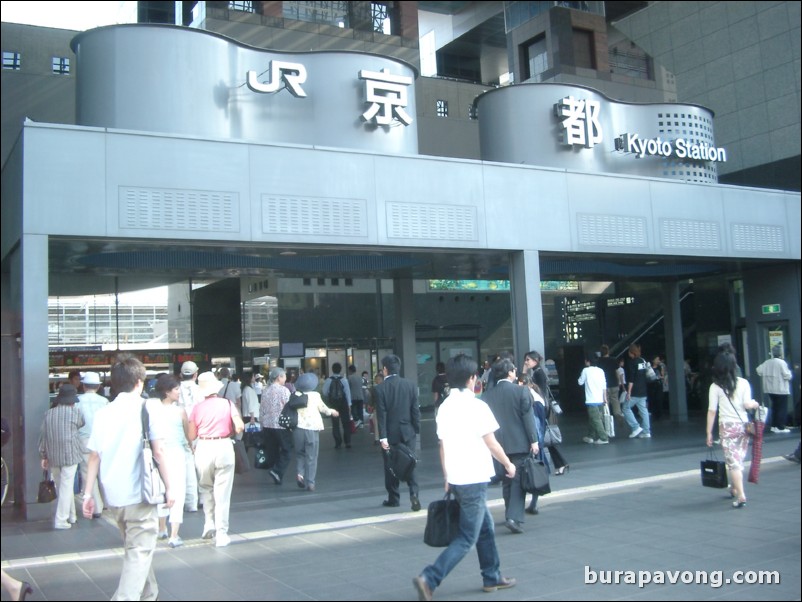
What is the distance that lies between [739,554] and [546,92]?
9470mm

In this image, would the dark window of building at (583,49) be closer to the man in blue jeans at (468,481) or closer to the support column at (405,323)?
→ the support column at (405,323)

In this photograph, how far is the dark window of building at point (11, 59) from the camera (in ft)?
53.5

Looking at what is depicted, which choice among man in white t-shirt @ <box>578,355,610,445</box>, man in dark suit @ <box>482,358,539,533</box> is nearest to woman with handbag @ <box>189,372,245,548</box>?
man in dark suit @ <box>482,358,539,533</box>

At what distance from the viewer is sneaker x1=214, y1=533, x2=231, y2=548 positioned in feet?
23.6

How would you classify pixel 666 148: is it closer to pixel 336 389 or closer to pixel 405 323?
pixel 405 323

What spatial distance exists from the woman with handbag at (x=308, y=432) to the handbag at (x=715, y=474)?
4865 mm

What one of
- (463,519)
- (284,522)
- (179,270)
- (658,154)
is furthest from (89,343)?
(463,519)

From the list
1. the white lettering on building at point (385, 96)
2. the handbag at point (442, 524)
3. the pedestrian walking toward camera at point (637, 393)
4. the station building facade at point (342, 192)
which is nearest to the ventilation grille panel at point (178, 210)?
the station building facade at point (342, 192)

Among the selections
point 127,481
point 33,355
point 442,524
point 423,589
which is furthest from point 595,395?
point 127,481

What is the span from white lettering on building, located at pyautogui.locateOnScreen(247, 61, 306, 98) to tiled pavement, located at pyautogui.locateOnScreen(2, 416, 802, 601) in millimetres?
5846

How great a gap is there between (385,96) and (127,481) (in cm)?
838

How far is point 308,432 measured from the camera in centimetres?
1039

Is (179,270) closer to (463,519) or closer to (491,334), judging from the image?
(463,519)

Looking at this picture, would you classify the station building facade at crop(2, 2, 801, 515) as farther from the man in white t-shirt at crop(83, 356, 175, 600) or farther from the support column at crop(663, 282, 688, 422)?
the man in white t-shirt at crop(83, 356, 175, 600)
